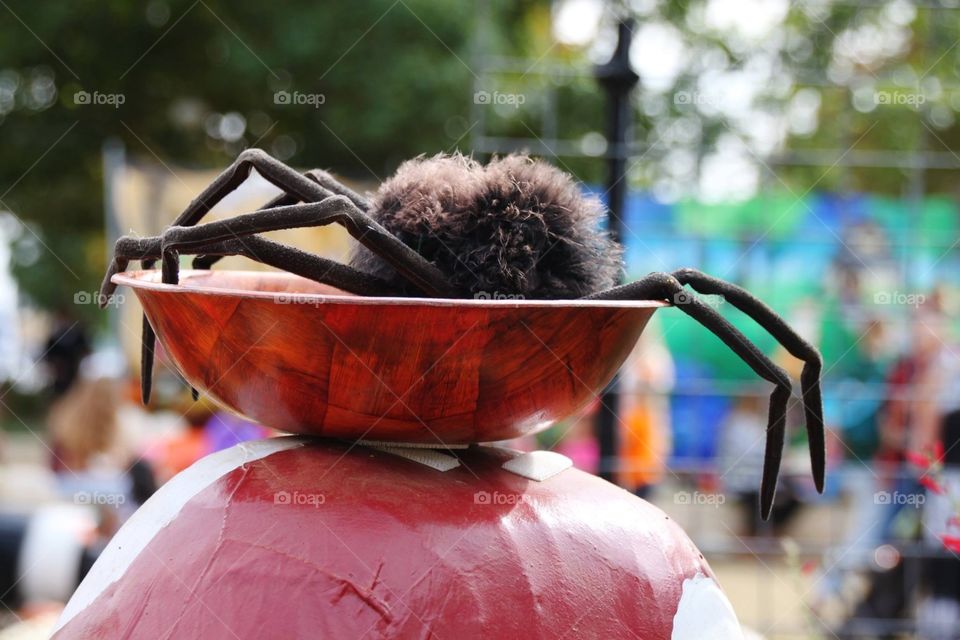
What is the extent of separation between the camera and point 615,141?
3305 millimetres

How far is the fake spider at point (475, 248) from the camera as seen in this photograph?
1.22 metres

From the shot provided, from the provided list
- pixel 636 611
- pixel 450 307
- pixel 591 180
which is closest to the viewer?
pixel 450 307

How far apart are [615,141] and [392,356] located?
7.47ft

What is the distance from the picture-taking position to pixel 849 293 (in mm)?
6020

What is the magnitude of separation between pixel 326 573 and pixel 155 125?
11770 millimetres

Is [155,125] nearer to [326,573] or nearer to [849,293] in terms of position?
[849,293]

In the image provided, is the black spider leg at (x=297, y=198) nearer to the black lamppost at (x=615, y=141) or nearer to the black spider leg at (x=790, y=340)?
the black spider leg at (x=790, y=340)

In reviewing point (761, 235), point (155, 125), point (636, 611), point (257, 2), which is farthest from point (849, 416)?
point (155, 125)

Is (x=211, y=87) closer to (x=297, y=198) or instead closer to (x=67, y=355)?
(x=67, y=355)

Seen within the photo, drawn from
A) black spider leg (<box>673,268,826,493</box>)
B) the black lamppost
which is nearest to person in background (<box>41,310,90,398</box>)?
the black lamppost

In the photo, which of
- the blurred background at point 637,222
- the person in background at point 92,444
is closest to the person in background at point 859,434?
the blurred background at point 637,222

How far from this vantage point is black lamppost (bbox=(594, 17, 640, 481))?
3271 millimetres

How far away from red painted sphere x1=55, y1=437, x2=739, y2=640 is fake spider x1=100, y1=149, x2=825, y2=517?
23 cm

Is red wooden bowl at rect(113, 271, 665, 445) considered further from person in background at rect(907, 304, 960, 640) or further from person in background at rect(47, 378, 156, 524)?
person in background at rect(47, 378, 156, 524)
